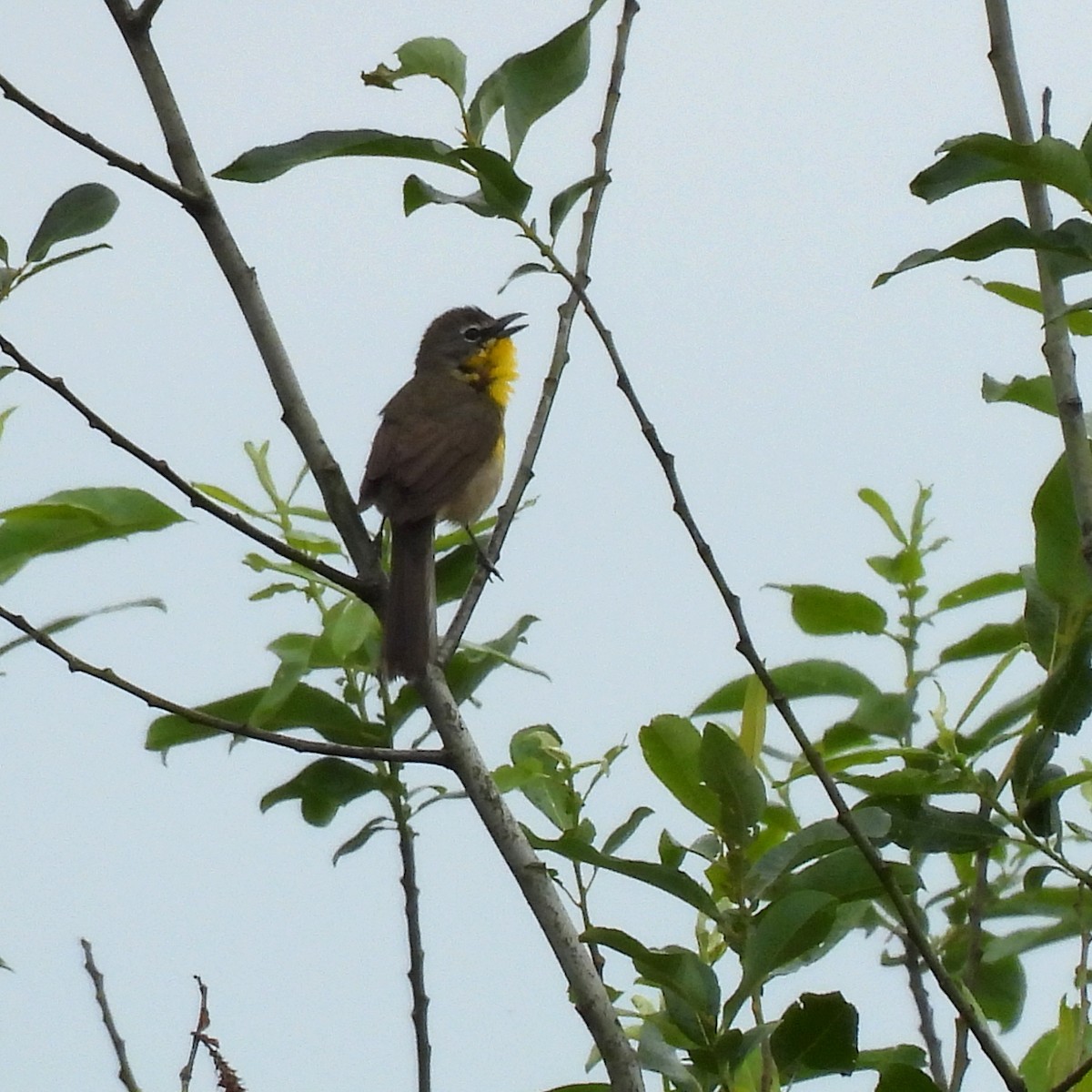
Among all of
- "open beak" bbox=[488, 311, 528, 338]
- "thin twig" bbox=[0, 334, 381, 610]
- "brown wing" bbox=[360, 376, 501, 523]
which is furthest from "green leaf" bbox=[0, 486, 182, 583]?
"open beak" bbox=[488, 311, 528, 338]

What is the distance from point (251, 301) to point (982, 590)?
3.26 feet

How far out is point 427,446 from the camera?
4.77 meters

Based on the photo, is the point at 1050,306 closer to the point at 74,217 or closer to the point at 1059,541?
the point at 1059,541

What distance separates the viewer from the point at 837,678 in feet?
6.18

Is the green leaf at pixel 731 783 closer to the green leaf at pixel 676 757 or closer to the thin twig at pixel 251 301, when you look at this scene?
the green leaf at pixel 676 757

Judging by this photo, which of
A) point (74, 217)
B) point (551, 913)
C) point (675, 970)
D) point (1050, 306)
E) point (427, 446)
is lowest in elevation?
point (675, 970)

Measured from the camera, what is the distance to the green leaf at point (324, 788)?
2.28 meters

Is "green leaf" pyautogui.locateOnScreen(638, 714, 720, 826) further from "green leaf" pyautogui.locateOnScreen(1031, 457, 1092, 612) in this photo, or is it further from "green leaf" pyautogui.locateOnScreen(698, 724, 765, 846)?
"green leaf" pyautogui.locateOnScreen(1031, 457, 1092, 612)

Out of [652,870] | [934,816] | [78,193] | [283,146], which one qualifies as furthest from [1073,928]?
[78,193]

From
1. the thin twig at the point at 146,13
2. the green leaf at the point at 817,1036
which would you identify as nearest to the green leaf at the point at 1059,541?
→ the green leaf at the point at 817,1036

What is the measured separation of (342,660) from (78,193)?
71 centimetres

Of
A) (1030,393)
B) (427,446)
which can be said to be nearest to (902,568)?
Answer: (1030,393)

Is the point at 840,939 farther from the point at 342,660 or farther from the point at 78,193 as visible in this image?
the point at 78,193

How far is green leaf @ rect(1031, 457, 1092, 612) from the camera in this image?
5.24ft
